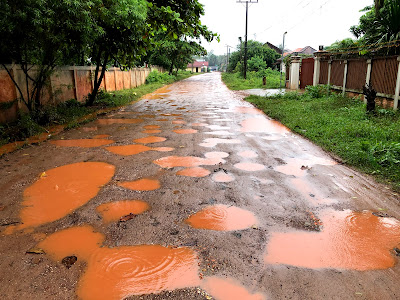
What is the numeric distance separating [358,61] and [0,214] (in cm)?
1162

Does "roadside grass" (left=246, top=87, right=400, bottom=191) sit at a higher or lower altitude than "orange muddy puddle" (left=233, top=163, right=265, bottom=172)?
higher

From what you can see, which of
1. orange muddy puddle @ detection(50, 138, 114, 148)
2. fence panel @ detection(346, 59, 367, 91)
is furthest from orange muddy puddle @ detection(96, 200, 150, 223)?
fence panel @ detection(346, 59, 367, 91)

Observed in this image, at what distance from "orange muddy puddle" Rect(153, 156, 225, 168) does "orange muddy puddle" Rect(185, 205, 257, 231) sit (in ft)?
5.06

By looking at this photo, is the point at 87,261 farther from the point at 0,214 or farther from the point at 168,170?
the point at 168,170

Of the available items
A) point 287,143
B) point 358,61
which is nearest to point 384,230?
point 287,143

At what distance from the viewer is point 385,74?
356 inches

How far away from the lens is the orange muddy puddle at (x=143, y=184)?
3.96m

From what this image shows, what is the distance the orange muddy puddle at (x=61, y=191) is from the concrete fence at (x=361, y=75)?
811cm

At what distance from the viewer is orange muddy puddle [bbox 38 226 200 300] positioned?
220cm

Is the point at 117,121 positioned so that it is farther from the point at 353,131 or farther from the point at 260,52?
the point at 260,52

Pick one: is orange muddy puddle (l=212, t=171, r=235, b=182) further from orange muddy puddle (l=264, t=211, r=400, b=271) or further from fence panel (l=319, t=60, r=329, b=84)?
fence panel (l=319, t=60, r=329, b=84)

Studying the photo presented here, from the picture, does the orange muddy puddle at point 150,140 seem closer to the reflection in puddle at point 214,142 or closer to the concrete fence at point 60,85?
the reflection in puddle at point 214,142

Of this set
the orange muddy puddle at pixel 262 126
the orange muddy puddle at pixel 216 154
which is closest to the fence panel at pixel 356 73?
the orange muddy puddle at pixel 262 126

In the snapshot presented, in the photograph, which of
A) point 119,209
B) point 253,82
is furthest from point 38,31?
point 253,82
